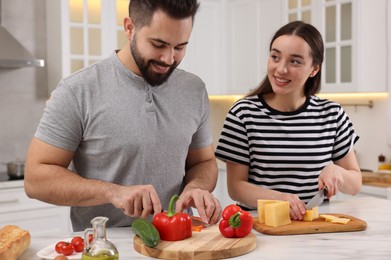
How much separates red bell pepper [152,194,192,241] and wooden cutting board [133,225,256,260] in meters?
0.02

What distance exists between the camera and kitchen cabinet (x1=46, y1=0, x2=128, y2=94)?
4.24 meters

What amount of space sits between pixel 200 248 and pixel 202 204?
0.77ft

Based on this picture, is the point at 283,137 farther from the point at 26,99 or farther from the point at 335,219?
the point at 26,99

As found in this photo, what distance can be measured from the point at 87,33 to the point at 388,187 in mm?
2303

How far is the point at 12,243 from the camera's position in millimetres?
1545

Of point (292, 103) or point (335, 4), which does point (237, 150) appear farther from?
point (335, 4)

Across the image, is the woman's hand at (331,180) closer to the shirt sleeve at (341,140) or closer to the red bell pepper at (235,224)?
the shirt sleeve at (341,140)

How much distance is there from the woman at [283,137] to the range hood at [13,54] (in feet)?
7.31

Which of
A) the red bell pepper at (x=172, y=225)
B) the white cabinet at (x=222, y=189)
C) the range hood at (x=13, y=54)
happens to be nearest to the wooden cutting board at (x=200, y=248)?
the red bell pepper at (x=172, y=225)

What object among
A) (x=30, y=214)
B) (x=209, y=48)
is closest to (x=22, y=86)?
(x=30, y=214)

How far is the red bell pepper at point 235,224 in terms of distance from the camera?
1.72 meters

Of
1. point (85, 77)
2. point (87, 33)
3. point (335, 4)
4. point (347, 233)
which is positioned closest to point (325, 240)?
point (347, 233)

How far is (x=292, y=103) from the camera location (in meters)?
2.29

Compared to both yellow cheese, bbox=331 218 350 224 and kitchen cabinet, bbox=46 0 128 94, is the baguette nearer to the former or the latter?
yellow cheese, bbox=331 218 350 224
